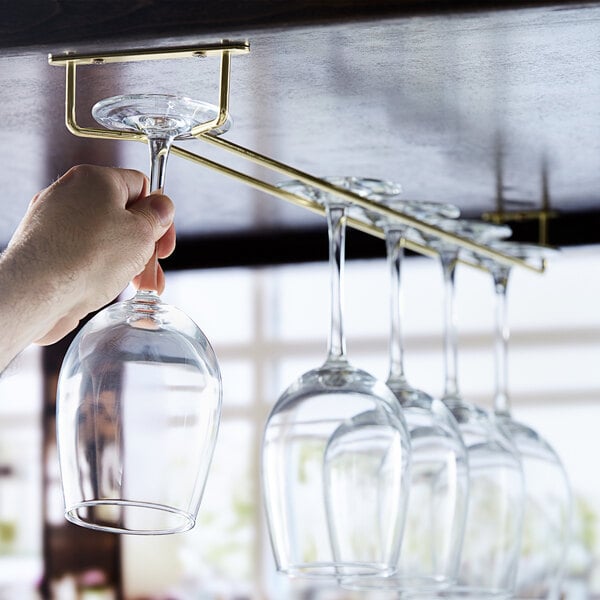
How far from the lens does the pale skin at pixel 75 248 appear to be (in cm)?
63

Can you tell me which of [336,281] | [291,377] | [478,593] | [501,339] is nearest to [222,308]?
[291,377]

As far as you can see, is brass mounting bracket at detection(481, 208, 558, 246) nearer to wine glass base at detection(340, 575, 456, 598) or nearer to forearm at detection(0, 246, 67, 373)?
wine glass base at detection(340, 575, 456, 598)

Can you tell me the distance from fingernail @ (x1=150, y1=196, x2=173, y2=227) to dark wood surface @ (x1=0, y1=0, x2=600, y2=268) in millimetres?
67

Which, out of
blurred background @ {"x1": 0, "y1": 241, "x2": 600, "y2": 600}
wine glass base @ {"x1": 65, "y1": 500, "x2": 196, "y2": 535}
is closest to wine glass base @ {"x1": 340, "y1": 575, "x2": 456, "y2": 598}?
wine glass base @ {"x1": 65, "y1": 500, "x2": 196, "y2": 535}

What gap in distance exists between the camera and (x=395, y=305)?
3.02ft

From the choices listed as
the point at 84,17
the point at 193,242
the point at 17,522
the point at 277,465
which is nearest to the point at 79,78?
the point at 84,17

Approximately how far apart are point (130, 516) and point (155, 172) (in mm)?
180

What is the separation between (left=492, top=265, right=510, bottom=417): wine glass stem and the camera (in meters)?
1.06

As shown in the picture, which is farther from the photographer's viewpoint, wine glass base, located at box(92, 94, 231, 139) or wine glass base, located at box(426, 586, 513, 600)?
wine glass base, located at box(426, 586, 513, 600)

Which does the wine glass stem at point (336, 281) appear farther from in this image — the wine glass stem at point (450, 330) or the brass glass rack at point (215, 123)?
the wine glass stem at point (450, 330)

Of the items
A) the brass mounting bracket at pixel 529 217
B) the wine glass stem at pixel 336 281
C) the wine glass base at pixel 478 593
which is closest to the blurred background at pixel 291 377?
the brass mounting bracket at pixel 529 217

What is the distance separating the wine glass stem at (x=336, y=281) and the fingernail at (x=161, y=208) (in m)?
0.17

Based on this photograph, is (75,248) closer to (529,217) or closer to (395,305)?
(395,305)

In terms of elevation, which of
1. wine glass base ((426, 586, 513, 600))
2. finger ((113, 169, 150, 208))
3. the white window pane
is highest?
the white window pane
